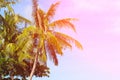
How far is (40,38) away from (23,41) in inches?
70.7

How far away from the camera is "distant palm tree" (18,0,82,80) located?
3797 cm

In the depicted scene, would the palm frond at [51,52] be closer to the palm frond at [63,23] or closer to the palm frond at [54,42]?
the palm frond at [54,42]

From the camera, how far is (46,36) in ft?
125

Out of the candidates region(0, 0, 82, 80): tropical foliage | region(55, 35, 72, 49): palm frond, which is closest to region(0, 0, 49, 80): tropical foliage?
region(0, 0, 82, 80): tropical foliage

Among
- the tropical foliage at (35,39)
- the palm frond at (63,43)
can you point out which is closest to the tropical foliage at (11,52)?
the tropical foliage at (35,39)

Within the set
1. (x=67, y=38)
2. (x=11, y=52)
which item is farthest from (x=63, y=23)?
(x=11, y=52)

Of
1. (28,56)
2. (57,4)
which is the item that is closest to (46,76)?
(28,56)

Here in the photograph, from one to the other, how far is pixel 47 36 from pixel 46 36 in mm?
152

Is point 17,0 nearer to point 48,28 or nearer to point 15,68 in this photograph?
point 48,28

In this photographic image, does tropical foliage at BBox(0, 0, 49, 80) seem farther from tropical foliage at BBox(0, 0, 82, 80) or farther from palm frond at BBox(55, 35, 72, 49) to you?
palm frond at BBox(55, 35, 72, 49)

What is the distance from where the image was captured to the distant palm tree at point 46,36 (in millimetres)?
37969

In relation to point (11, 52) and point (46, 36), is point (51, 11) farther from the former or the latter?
point (11, 52)

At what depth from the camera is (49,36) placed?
124 feet

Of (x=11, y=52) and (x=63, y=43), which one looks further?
(x=11, y=52)
